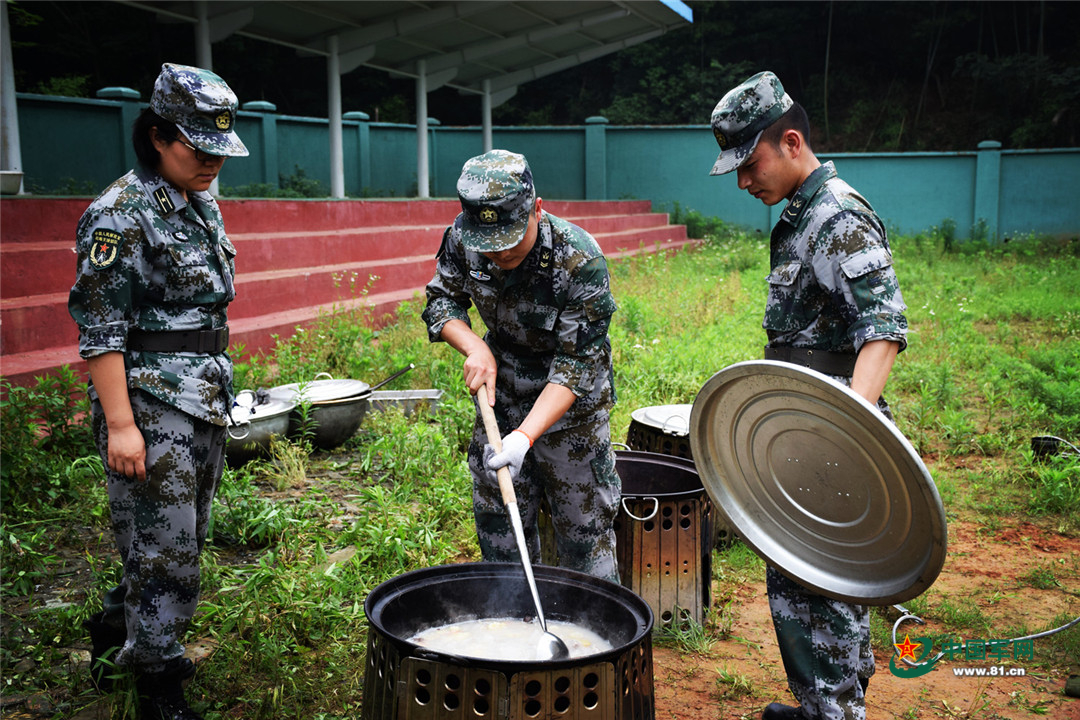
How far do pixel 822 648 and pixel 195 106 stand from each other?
2.46m

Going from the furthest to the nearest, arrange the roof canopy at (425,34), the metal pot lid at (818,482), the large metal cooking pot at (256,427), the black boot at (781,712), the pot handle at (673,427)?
the roof canopy at (425,34)
the large metal cooking pot at (256,427)
the pot handle at (673,427)
the black boot at (781,712)
the metal pot lid at (818,482)

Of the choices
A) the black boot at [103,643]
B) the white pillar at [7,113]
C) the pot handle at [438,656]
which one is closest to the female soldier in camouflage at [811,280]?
the pot handle at [438,656]

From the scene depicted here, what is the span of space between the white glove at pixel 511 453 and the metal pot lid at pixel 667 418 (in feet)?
5.88

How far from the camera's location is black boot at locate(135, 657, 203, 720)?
2695 millimetres

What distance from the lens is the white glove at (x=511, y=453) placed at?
8.10ft

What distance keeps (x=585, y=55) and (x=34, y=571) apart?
14.6 meters

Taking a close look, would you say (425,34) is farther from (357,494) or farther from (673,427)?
(673,427)

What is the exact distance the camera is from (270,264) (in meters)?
8.01

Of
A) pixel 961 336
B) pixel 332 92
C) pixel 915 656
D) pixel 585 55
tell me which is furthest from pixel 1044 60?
pixel 915 656

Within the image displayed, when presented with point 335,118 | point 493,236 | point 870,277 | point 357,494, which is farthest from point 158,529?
point 335,118

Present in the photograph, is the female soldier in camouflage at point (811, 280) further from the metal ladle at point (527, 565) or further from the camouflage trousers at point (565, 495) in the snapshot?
the metal ladle at point (527, 565)

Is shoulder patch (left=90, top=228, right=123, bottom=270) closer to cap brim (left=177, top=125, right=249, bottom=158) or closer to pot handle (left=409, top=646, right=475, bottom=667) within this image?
cap brim (left=177, top=125, right=249, bottom=158)

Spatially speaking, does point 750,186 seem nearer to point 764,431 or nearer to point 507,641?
point 764,431

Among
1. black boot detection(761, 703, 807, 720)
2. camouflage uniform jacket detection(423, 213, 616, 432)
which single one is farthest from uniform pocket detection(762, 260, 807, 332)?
black boot detection(761, 703, 807, 720)
